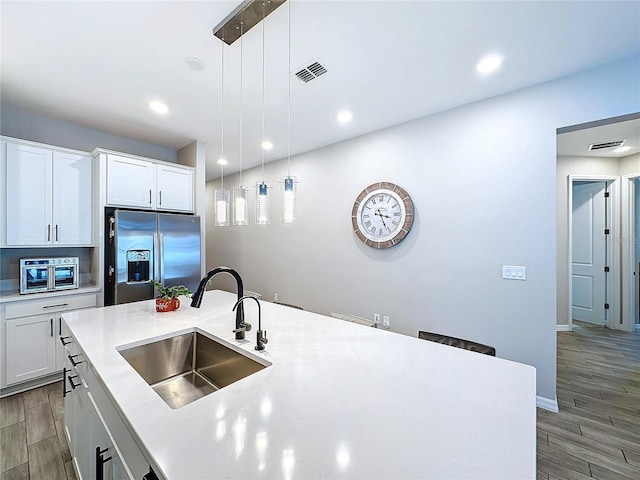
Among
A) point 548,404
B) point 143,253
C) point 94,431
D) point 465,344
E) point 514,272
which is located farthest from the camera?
point 143,253

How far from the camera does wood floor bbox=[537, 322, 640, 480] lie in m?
1.79

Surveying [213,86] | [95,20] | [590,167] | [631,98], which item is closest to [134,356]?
[95,20]

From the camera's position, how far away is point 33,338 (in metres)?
2.66

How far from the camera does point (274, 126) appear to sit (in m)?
3.34

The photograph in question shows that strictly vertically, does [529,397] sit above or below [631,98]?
below

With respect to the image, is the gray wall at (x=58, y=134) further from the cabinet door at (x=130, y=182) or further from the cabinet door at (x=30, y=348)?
the cabinet door at (x=30, y=348)

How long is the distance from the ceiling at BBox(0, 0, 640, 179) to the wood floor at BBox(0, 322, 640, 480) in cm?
278

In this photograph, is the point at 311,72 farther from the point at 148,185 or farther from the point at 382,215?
the point at 148,185

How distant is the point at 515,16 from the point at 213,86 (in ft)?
7.45

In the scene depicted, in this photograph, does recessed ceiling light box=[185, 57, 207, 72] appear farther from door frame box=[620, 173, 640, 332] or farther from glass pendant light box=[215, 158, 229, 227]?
door frame box=[620, 173, 640, 332]

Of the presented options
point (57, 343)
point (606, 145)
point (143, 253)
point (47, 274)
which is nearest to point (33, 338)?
point (57, 343)

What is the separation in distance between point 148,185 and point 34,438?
2483 mm

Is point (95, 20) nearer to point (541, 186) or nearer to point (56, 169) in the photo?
point (56, 169)

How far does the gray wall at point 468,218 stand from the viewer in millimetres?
2299
